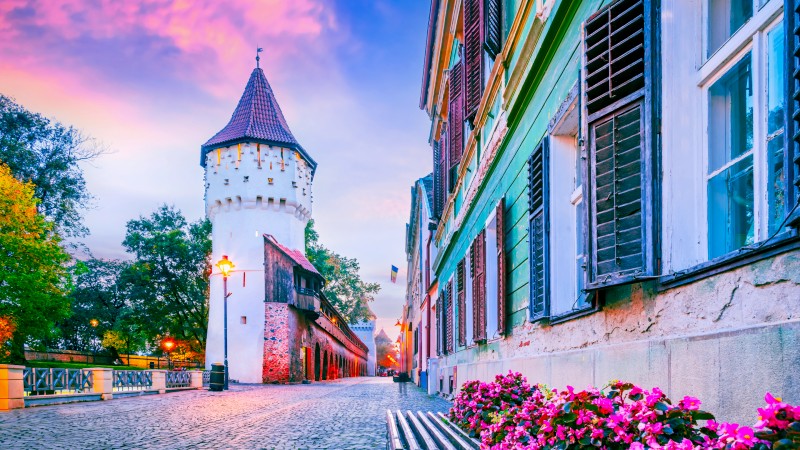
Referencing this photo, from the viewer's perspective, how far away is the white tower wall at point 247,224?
36.8 metres

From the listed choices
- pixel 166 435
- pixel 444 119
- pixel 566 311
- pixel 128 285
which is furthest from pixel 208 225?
pixel 566 311

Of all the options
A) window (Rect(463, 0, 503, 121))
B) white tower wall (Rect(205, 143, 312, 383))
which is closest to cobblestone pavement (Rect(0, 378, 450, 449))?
window (Rect(463, 0, 503, 121))

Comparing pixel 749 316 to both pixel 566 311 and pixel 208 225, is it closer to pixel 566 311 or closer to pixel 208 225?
pixel 566 311

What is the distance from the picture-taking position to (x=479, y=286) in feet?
31.8

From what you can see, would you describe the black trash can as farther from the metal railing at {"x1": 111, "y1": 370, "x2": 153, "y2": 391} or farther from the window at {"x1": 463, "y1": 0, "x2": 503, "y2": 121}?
the window at {"x1": 463, "y1": 0, "x2": 503, "y2": 121}

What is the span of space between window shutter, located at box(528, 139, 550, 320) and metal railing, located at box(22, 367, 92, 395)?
1355 centimetres

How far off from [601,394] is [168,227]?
46.5 m

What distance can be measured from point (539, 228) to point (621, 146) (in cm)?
234

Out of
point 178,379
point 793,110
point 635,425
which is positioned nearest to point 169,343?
point 178,379

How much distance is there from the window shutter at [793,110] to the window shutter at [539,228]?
3.47m

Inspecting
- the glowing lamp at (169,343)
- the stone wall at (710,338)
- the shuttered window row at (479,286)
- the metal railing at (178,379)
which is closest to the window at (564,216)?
the stone wall at (710,338)

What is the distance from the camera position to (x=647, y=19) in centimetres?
371

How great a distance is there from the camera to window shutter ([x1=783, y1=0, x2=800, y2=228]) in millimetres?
2266

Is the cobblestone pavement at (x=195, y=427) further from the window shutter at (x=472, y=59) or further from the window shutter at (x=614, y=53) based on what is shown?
the window shutter at (x=472, y=59)
